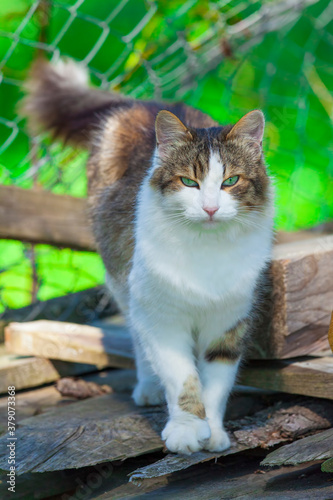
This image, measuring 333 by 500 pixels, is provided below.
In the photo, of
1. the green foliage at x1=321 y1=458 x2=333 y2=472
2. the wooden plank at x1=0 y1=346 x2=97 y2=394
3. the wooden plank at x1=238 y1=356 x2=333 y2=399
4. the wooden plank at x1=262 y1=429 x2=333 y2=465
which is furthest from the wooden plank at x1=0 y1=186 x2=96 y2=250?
the green foliage at x1=321 y1=458 x2=333 y2=472

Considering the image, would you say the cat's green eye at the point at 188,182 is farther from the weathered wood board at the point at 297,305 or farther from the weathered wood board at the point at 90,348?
the weathered wood board at the point at 90,348

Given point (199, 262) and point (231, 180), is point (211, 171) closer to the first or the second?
point (231, 180)

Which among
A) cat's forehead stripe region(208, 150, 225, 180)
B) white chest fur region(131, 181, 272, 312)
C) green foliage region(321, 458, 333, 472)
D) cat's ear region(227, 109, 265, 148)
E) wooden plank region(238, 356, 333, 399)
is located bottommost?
A: green foliage region(321, 458, 333, 472)

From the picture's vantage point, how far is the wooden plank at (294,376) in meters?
1.54

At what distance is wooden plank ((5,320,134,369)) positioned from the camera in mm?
2172

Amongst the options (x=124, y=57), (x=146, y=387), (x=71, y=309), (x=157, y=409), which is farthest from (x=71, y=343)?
(x=124, y=57)

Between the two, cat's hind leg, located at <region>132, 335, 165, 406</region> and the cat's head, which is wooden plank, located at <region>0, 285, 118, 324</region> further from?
the cat's head

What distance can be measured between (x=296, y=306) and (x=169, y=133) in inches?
23.9

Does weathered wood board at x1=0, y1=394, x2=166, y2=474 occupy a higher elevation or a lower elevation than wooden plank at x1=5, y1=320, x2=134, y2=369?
lower

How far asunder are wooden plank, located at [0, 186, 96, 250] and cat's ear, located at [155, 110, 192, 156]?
879 millimetres

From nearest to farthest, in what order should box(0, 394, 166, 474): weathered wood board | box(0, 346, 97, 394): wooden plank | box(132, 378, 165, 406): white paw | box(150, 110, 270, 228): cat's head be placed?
box(0, 394, 166, 474): weathered wood board → box(150, 110, 270, 228): cat's head → box(132, 378, 165, 406): white paw → box(0, 346, 97, 394): wooden plank

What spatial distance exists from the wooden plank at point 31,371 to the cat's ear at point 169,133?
40.5 inches

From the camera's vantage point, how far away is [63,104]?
2586 mm

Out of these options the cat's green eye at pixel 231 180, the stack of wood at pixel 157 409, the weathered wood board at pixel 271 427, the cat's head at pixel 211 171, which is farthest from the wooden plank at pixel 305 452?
the cat's green eye at pixel 231 180
